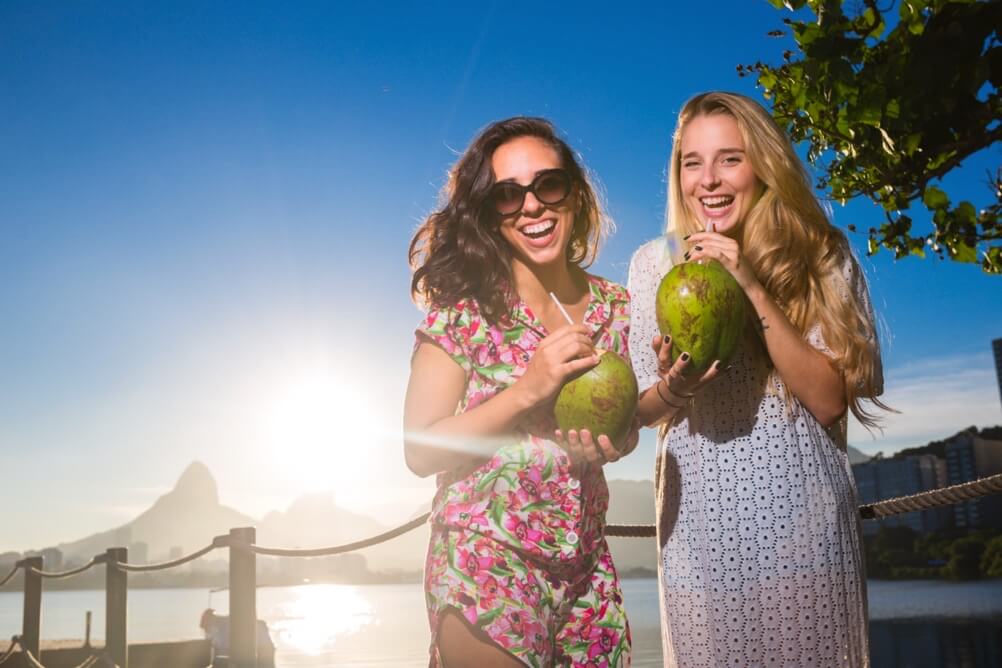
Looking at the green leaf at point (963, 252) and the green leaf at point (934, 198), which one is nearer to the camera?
the green leaf at point (934, 198)

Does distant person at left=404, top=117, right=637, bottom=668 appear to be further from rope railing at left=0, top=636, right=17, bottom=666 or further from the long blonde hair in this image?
rope railing at left=0, top=636, right=17, bottom=666

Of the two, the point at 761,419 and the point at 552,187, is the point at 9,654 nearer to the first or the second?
the point at 552,187

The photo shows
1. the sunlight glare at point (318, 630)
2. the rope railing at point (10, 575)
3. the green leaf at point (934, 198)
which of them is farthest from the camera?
the sunlight glare at point (318, 630)

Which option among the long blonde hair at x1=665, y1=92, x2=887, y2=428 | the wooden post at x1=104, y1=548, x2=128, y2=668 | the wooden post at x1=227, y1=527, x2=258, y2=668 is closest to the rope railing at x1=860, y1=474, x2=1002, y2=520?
the long blonde hair at x1=665, y1=92, x2=887, y2=428

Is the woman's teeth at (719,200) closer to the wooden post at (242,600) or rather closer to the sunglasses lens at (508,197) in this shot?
the sunglasses lens at (508,197)

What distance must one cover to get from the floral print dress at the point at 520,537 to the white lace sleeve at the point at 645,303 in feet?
1.08

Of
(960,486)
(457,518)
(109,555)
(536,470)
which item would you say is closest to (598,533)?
(536,470)

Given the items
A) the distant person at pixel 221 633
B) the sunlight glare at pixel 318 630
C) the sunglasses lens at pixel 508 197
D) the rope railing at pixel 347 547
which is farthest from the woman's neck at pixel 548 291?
the sunlight glare at pixel 318 630

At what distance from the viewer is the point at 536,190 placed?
231 centimetres

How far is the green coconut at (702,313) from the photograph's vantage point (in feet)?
6.44

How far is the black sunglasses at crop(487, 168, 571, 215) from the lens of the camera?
7.54ft

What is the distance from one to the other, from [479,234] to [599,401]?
0.62 meters

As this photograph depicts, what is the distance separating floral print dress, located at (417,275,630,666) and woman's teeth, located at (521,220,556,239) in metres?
0.24

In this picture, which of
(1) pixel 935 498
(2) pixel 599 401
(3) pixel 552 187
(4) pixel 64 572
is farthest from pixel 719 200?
(4) pixel 64 572
